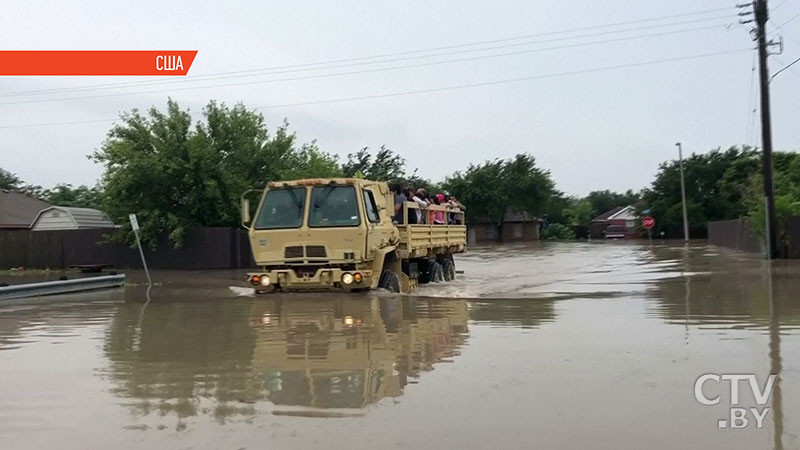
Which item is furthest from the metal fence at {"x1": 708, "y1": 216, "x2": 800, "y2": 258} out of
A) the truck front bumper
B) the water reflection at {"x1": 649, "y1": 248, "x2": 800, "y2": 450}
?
the truck front bumper

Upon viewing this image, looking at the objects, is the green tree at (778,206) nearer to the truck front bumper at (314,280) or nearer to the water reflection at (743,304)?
the water reflection at (743,304)

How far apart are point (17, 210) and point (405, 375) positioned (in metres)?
44.0

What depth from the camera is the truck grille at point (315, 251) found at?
13.4m

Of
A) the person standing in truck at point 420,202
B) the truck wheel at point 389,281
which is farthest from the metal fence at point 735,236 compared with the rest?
the truck wheel at point 389,281

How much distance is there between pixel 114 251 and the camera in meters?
28.4

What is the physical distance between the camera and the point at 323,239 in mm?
13375

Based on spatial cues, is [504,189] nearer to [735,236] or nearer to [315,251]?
[735,236]

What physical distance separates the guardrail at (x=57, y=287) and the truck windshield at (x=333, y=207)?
6911mm

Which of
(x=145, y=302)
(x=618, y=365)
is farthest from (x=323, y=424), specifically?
(x=145, y=302)

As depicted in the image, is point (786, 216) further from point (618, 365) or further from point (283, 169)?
point (618, 365)

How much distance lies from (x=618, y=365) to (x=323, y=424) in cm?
324

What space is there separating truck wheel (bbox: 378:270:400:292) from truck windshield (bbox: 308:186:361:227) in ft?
5.14

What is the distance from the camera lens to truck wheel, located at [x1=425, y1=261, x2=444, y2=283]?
61.9 ft

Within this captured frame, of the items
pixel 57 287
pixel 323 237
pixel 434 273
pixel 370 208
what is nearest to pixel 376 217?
pixel 370 208
